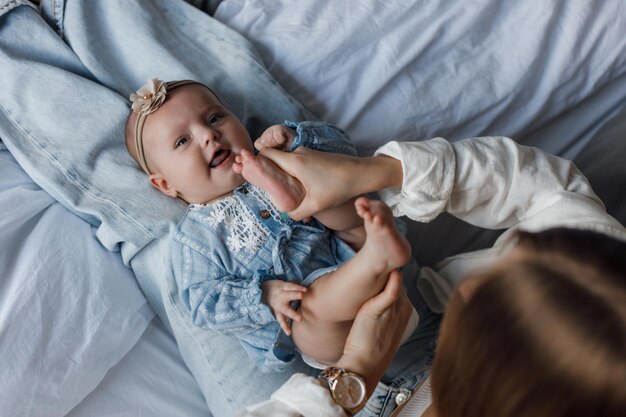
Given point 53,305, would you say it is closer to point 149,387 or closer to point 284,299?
point 149,387

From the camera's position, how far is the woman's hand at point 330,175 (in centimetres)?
85

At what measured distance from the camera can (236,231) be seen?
1.02m

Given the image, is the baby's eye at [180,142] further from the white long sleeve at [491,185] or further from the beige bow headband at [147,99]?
the white long sleeve at [491,185]

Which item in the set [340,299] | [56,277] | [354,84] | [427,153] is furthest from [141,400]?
[354,84]

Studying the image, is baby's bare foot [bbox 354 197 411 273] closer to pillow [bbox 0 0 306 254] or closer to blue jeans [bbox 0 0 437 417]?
blue jeans [bbox 0 0 437 417]

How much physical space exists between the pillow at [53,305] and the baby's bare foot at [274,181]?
0.33 m

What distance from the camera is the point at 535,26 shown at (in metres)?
1.21

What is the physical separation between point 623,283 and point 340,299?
0.43 meters

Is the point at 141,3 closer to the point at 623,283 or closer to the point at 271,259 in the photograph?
the point at 271,259

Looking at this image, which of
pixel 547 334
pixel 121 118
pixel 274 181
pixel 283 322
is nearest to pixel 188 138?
pixel 121 118

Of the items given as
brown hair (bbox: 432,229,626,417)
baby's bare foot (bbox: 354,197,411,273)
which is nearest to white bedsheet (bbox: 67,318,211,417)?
baby's bare foot (bbox: 354,197,411,273)

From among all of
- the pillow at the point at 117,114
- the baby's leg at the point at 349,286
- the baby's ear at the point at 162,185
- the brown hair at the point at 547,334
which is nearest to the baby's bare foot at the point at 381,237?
the baby's leg at the point at 349,286

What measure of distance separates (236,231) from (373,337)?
340 millimetres

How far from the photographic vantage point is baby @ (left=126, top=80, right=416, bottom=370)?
918 millimetres
